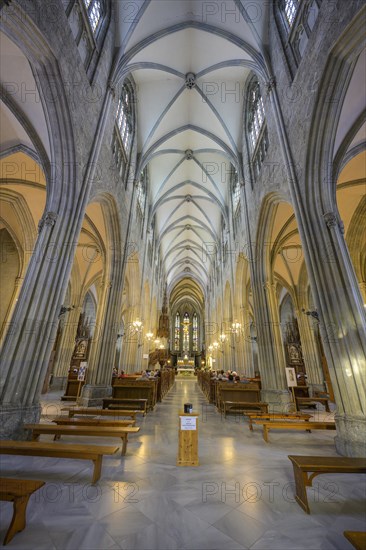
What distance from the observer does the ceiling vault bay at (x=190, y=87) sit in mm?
10391

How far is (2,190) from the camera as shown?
10.7 meters

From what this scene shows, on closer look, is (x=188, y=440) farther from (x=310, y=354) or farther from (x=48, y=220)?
(x=310, y=354)

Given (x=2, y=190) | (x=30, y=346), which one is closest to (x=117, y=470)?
(x=30, y=346)

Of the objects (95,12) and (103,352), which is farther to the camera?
(103,352)

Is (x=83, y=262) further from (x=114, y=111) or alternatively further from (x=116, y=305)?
(x=114, y=111)

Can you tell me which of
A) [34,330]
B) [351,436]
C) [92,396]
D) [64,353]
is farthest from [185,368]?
[34,330]

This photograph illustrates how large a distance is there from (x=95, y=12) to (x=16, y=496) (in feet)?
45.9

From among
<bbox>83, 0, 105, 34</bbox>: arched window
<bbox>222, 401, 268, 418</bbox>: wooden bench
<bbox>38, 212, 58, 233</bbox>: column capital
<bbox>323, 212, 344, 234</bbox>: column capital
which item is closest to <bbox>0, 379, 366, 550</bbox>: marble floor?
<bbox>222, 401, 268, 418</bbox>: wooden bench

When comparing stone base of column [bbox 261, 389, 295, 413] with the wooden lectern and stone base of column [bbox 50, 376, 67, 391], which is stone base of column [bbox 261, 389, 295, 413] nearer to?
the wooden lectern

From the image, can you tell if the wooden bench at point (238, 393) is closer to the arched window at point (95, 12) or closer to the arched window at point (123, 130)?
the arched window at point (123, 130)

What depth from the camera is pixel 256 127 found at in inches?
487

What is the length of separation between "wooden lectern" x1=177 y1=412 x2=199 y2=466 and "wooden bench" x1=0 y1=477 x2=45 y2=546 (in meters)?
2.18

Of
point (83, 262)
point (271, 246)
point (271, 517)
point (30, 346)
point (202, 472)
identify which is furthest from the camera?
point (83, 262)

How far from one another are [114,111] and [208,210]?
48.0 ft
